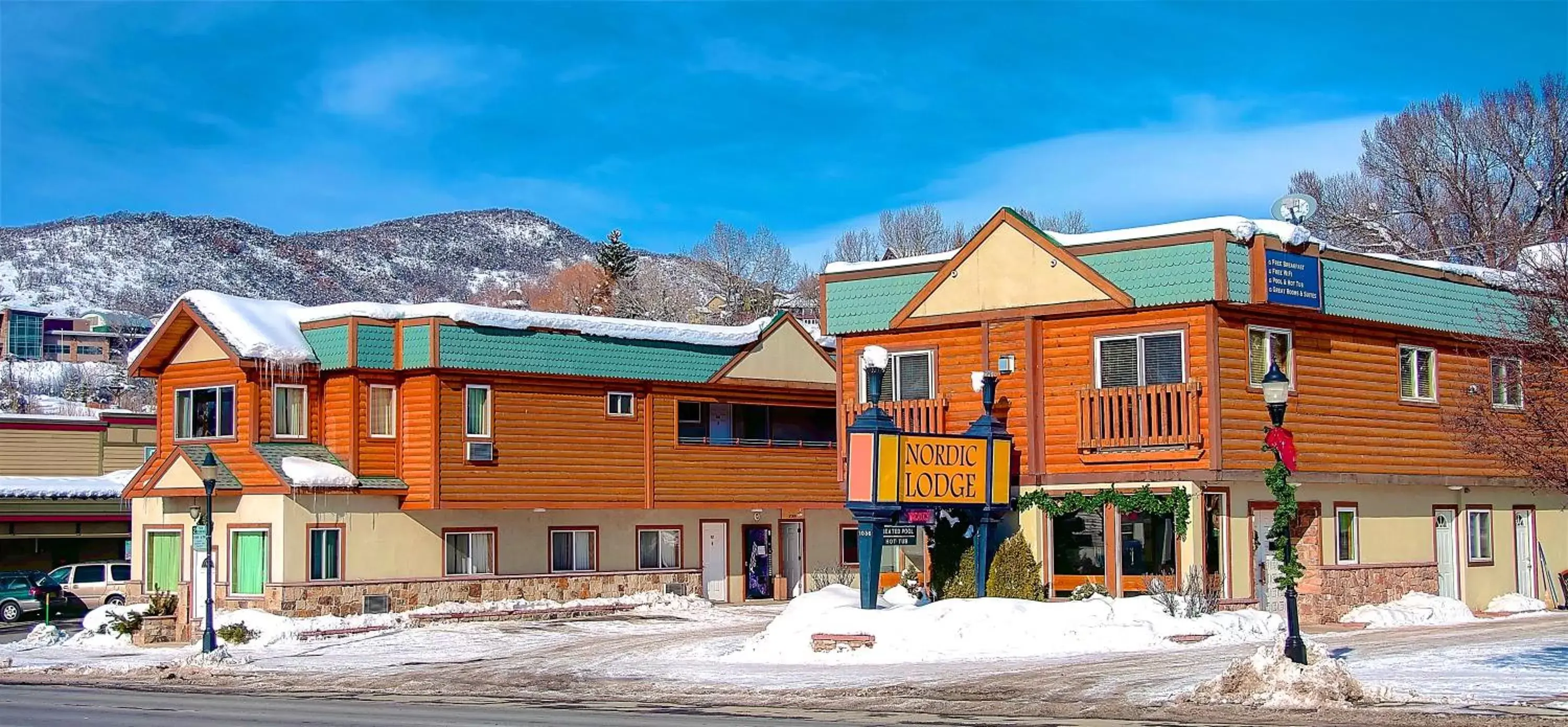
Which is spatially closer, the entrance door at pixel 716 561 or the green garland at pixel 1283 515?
the green garland at pixel 1283 515

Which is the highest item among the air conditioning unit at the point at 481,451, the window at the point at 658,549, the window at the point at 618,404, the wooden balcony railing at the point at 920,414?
the window at the point at 618,404

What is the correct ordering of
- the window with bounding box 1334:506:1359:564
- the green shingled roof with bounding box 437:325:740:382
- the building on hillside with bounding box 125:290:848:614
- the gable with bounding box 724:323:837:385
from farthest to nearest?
the gable with bounding box 724:323:837:385 < the green shingled roof with bounding box 437:325:740:382 < the building on hillside with bounding box 125:290:848:614 < the window with bounding box 1334:506:1359:564

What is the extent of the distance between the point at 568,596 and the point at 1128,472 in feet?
51.8

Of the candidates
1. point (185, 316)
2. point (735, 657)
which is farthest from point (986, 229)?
point (185, 316)

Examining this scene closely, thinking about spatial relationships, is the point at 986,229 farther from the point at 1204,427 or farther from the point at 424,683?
the point at 424,683

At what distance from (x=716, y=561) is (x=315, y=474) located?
1198cm

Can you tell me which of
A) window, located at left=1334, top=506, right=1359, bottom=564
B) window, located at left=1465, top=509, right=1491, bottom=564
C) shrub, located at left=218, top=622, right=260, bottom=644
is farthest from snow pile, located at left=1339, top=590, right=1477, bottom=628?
shrub, located at left=218, top=622, right=260, bottom=644

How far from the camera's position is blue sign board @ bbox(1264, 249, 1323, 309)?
102 feet

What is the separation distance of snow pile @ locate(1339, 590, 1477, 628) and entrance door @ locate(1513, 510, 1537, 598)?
16.3 ft

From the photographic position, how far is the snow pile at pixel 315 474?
123 ft

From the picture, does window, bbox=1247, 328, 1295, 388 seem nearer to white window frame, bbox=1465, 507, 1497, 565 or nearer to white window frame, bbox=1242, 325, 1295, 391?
white window frame, bbox=1242, 325, 1295, 391

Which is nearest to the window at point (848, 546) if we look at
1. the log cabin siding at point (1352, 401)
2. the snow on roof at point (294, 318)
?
the snow on roof at point (294, 318)

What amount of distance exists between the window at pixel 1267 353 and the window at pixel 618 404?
16.6 metres

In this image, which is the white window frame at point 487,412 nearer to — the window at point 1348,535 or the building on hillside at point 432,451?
the building on hillside at point 432,451
